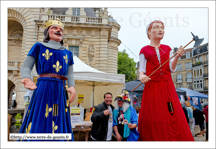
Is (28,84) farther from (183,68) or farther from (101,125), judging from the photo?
(183,68)

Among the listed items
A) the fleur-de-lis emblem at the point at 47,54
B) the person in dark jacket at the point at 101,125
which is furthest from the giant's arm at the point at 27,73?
the person in dark jacket at the point at 101,125

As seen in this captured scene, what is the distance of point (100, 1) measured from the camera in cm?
245

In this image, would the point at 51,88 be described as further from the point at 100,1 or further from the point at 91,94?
the point at 91,94

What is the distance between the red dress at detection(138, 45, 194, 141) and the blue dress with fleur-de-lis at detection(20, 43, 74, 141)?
114 centimetres

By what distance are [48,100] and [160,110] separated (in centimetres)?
157

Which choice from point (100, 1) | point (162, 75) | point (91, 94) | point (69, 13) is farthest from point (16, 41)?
point (162, 75)

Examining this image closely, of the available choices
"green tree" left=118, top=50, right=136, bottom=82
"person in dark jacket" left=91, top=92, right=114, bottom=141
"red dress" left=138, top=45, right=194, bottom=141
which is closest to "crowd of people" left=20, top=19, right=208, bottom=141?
"red dress" left=138, top=45, right=194, bottom=141

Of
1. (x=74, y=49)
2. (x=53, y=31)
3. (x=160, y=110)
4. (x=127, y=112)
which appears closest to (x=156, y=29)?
(x=160, y=110)

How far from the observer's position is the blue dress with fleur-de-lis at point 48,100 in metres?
1.83

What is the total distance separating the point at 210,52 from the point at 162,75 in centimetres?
80

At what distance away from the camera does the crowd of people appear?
1.88m

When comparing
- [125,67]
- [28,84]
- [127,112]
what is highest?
[125,67]

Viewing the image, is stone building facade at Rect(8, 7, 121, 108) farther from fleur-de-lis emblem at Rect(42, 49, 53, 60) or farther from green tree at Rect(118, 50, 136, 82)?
green tree at Rect(118, 50, 136, 82)

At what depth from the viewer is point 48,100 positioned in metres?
1.90
